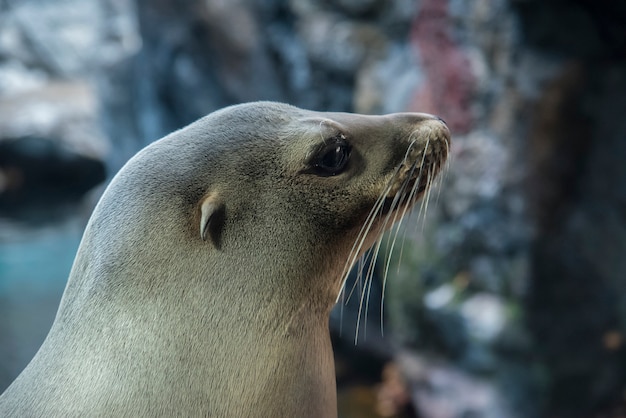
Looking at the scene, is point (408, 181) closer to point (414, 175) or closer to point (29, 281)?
point (414, 175)

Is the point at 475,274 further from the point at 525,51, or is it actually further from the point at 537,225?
the point at 525,51

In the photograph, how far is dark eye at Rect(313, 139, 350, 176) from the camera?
4.07ft

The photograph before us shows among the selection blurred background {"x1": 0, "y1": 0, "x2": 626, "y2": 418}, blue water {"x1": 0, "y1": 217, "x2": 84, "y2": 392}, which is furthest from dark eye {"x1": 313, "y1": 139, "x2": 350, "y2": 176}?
blue water {"x1": 0, "y1": 217, "x2": 84, "y2": 392}

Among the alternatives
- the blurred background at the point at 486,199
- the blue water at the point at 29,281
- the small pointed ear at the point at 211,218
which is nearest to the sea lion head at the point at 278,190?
the small pointed ear at the point at 211,218

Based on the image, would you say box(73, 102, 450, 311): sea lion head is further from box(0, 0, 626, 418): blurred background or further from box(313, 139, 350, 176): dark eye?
box(0, 0, 626, 418): blurred background

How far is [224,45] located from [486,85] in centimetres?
250

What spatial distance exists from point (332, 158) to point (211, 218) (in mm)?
263

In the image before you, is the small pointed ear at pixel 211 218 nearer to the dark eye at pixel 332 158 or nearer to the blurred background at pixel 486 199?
the dark eye at pixel 332 158

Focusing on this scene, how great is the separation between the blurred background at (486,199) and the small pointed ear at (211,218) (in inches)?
62.6

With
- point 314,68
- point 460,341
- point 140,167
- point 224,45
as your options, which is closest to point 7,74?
point 224,45

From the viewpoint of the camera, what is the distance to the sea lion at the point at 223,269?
109 centimetres

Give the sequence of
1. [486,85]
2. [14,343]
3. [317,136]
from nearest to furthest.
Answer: [317,136] < [486,85] < [14,343]

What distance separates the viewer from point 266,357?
3.75 ft

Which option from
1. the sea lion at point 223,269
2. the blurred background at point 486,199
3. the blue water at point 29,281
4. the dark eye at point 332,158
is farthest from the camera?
the blue water at point 29,281
